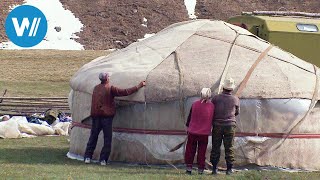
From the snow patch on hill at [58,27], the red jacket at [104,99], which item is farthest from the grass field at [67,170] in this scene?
the snow patch on hill at [58,27]

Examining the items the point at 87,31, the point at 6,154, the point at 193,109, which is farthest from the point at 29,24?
the point at 193,109

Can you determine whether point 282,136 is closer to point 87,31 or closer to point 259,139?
point 259,139

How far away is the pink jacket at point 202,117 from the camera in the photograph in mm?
12906

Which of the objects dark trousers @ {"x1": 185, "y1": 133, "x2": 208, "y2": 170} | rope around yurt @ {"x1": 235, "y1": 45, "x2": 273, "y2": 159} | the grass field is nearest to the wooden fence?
the grass field

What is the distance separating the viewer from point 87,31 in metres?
45.1

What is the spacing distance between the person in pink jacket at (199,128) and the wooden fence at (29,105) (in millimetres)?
9393

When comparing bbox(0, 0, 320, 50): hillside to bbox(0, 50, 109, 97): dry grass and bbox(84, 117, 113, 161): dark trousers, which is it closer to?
bbox(0, 50, 109, 97): dry grass

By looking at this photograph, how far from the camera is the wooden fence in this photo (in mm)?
22422

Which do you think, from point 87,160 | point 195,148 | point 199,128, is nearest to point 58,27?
point 87,160

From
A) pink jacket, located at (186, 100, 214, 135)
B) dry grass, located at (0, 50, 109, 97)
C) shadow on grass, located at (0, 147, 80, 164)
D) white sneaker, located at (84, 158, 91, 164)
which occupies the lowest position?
dry grass, located at (0, 50, 109, 97)

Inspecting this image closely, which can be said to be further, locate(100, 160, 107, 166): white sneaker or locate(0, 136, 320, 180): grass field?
locate(100, 160, 107, 166): white sneaker

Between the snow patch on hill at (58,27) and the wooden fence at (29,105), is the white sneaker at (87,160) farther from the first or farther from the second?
the snow patch on hill at (58,27)

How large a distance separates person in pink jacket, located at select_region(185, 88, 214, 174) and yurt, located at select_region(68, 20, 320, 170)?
0.77 metres

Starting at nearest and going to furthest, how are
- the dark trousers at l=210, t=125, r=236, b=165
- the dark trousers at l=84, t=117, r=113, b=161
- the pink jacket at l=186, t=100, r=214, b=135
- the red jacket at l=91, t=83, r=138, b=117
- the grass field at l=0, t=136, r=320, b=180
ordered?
the grass field at l=0, t=136, r=320, b=180
the pink jacket at l=186, t=100, r=214, b=135
the dark trousers at l=210, t=125, r=236, b=165
the red jacket at l=91, t=83, r=138, b=117
the dark trousers at l=84, t=117, r=113, b=161
